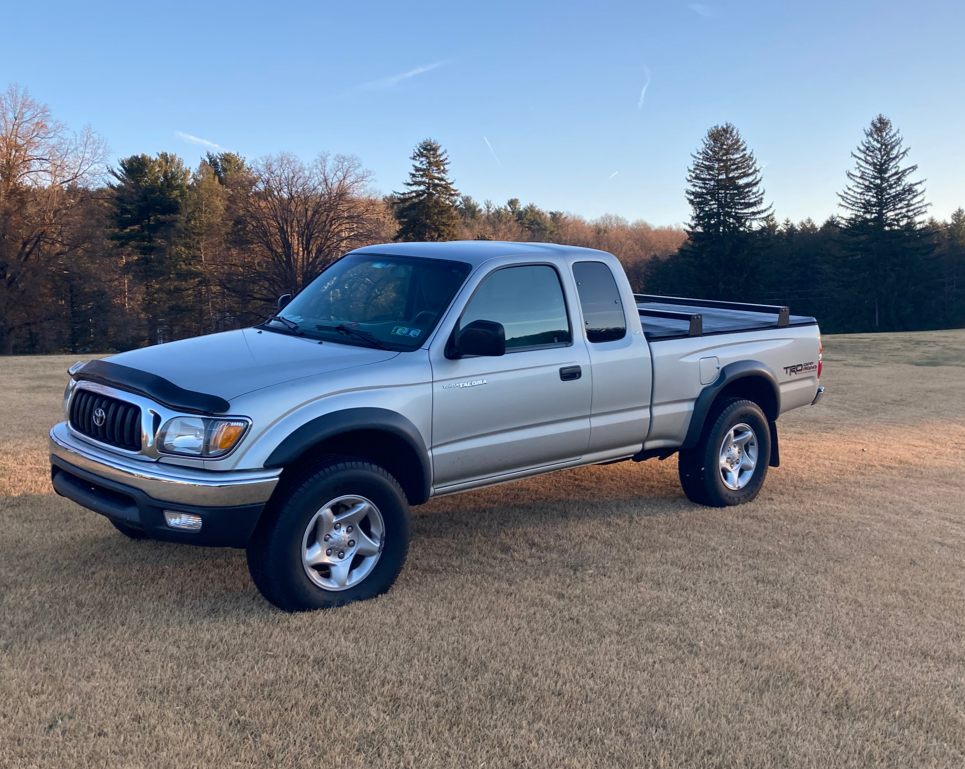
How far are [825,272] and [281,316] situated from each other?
237ft

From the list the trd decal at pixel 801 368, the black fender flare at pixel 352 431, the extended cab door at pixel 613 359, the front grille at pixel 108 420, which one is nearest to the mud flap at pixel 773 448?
the trd decal at pixel 801 368

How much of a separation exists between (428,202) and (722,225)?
953 inches

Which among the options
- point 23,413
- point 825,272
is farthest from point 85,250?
point 825,272

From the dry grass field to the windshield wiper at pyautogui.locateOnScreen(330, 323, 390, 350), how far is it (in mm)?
1412

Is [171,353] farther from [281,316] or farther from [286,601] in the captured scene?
[286,601]

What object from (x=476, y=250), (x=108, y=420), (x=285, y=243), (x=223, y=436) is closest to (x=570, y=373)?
(x=476, y=250)

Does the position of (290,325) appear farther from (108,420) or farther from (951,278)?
(951,278)

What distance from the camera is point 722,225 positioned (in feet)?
218

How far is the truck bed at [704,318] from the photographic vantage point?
6332mm

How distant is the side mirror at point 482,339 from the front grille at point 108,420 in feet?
5.81

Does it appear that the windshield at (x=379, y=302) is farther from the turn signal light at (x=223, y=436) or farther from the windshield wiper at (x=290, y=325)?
the turn signal light at (x=223, y=436)

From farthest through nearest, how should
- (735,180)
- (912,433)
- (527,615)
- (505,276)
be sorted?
1. (735,180)
2. (912,433)
3. (505,276)
4. (527,615)

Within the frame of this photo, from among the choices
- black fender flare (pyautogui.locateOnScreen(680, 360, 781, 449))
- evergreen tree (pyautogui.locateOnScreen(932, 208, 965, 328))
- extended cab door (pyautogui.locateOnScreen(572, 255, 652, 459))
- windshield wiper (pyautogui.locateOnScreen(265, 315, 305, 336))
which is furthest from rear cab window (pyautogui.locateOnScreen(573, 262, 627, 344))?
evergreen tree (pyautogui.locateOnScreen(932, 208, 965, 328))

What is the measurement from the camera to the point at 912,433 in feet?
34.3
